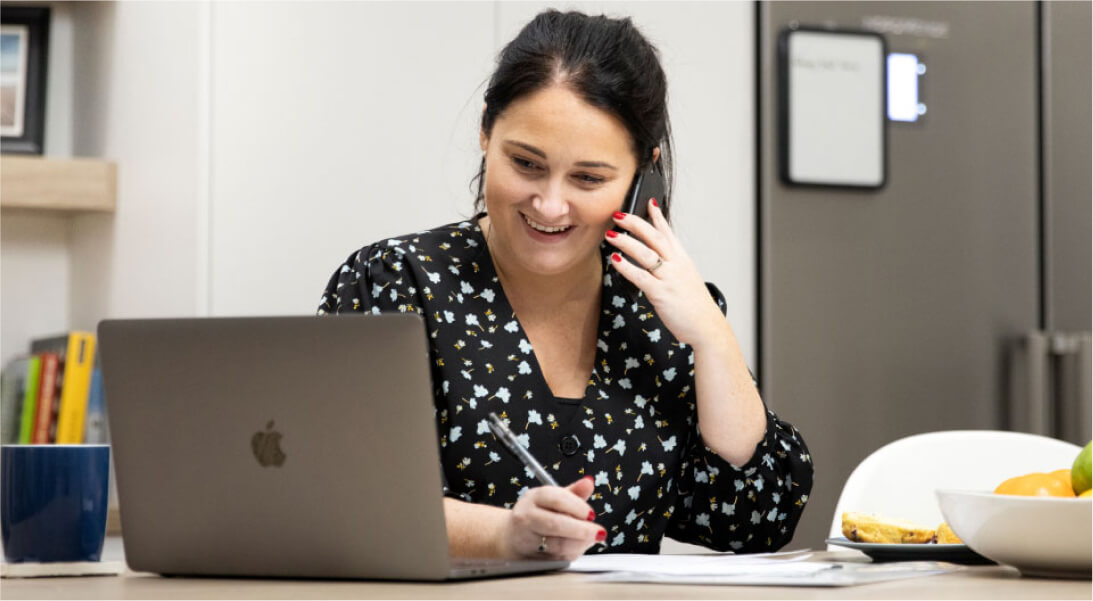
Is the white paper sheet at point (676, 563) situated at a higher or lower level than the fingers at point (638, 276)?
lower

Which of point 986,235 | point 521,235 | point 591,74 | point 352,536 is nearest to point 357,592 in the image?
point 352,536

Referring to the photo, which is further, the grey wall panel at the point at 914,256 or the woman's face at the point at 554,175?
the grey wall panel at the point at 914,256

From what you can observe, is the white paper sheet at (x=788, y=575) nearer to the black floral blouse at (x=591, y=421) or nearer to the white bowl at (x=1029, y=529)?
the white bowl at (x=1029, y=529)

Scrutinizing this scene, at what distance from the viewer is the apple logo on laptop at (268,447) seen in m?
1.03

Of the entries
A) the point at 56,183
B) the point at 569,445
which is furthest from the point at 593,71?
the point at 56,183

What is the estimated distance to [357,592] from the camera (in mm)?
963

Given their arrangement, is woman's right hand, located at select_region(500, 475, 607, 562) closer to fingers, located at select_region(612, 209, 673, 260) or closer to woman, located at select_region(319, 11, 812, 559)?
woman, located at select_region(319, 11, 812, 559)

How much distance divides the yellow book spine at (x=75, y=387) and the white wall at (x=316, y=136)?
87 mm

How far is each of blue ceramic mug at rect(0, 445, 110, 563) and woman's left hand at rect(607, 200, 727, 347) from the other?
2.11 feet

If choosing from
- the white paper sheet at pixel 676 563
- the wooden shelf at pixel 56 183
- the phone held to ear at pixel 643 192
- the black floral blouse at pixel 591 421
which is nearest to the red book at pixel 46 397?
the wooden shelf at pixel 56 183

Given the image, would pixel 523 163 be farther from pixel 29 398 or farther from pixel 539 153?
pixel 29 398

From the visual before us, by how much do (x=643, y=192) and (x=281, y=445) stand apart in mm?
729

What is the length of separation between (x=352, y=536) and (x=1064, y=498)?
Result: 1.84 ft

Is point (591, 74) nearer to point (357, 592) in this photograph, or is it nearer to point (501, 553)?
point (501, 553)
